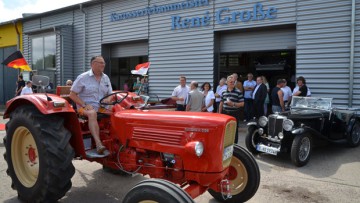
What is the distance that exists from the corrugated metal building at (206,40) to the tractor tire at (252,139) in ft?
10.4

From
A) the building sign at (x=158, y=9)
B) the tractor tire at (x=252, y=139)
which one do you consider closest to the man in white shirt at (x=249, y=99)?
the building sign at (x=158, y=9)

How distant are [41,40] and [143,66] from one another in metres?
7.77

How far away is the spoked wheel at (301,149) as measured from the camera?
5.41 meters

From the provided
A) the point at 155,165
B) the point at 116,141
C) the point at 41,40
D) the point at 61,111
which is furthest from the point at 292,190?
the point at 41,40

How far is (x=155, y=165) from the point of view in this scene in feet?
10.7

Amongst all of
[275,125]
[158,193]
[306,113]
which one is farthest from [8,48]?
[158,193]

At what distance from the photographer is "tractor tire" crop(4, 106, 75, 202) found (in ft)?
10.8

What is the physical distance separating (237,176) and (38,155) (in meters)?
2.23

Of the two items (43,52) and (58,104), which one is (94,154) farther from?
(43,52)

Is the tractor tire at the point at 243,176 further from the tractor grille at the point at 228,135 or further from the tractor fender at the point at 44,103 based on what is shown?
the tractor fender at the point at 44,103

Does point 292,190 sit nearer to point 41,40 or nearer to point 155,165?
point 155,165

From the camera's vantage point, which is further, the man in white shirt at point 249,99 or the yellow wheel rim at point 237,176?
the man in white shirt at point 249,99

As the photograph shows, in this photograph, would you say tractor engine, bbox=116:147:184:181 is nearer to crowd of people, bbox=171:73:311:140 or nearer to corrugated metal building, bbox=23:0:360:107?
crowd of people, bbox=171:73:311:140

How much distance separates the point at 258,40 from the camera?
9812 millimetres
